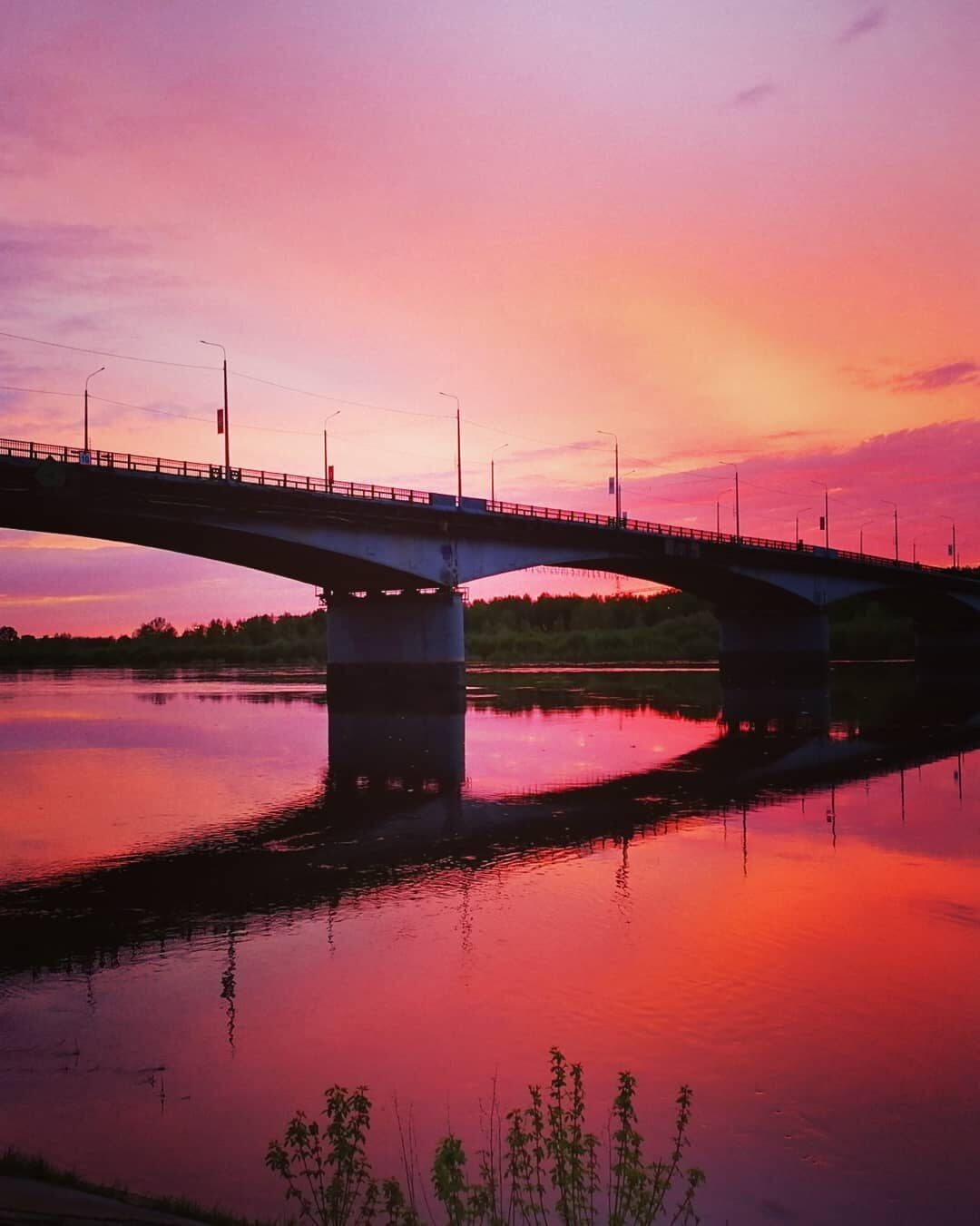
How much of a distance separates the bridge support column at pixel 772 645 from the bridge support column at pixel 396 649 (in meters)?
38.2

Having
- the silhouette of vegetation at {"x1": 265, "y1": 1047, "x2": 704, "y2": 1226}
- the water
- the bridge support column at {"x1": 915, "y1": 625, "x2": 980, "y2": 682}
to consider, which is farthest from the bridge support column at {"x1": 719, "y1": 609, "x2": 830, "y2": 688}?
the silhouette of vegetation at {"x1": 265, "y1": 1047, "x2": 704, "y2": 1226}

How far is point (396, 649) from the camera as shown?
243 feet

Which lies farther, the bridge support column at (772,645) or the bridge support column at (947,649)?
the bridge support column at (947,649)

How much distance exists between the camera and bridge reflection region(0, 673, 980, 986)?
51.5 ft

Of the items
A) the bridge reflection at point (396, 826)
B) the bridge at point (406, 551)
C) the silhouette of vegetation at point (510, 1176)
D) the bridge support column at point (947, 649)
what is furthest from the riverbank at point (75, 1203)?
the bridge support column at point (947, 649)

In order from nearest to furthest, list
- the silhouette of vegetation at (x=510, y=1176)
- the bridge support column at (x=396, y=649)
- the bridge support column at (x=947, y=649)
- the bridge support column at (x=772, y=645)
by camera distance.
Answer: the silhouette of vegetation at (x=510, y=1176), the bridge support column at (x=396, y=649), the bridge support column at (x=772, y=645), the bridge support column at (x=947, y=649)

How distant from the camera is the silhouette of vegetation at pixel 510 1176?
6586 mm

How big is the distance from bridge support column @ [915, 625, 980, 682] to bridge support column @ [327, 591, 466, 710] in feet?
227

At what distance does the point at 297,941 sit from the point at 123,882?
5184 mm

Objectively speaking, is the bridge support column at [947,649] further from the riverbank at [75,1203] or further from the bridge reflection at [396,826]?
the riverbank at [75,1203]

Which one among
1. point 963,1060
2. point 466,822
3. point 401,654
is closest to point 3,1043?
point 963,1060

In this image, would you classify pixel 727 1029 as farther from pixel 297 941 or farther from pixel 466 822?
pixel 466 822

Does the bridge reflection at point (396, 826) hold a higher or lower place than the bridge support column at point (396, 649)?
lower

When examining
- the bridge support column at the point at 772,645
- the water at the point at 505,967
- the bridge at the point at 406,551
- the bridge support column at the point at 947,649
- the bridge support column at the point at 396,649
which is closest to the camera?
the water at the point at 505,967
